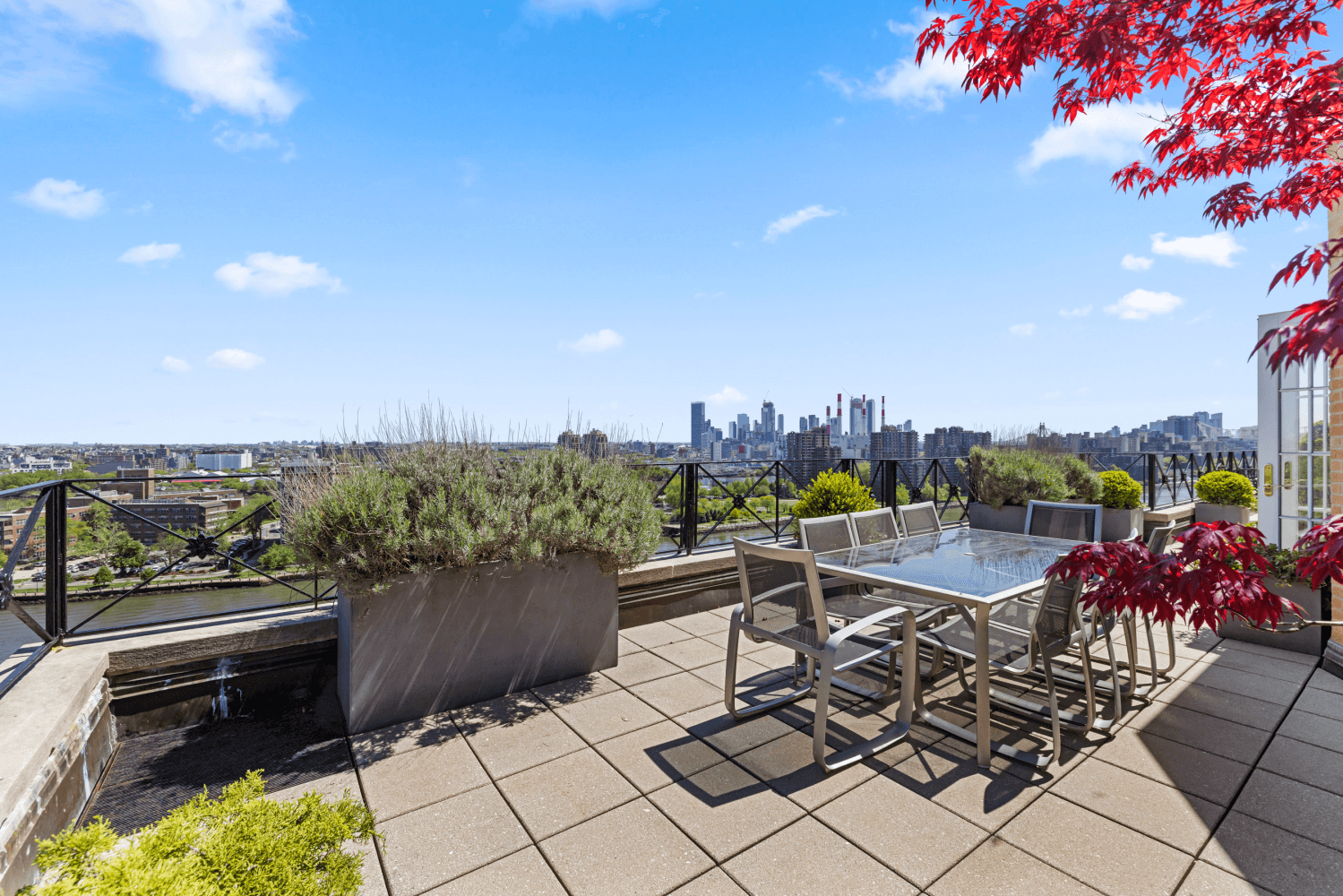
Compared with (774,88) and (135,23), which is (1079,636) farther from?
(135,23)

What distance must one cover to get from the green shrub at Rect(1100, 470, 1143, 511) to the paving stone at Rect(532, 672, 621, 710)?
731 centimetres

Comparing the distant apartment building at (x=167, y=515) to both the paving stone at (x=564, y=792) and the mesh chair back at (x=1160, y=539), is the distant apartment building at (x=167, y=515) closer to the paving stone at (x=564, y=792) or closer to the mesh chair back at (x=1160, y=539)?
the paving stone at (x=564, y=792)

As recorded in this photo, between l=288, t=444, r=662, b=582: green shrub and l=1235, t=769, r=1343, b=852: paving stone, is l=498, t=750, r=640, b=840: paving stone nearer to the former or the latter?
l=288, t=444, r=662, b=582: green shrub

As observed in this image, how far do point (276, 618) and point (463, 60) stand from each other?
5.85 metres

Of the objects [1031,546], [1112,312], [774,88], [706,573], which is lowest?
[706,573]

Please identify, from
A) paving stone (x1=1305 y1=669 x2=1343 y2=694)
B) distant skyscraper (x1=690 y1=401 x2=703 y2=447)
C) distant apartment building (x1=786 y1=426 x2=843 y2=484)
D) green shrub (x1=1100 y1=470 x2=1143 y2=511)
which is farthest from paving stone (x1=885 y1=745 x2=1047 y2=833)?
distant skyscraper (x1=690 y1=401 x2=703 y2=447)

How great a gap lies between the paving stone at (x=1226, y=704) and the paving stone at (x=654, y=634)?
108 inches

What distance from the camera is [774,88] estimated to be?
6062 mm

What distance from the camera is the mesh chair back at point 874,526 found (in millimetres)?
3857

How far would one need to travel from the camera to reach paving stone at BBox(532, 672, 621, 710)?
9.91 feet

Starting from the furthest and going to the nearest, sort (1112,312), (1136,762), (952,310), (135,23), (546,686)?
(952,310) < (1112,312) < (135,23) < (546,686) < (1136,762)

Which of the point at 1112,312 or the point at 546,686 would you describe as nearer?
the point at 546,686

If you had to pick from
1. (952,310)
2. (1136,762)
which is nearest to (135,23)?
(1136,762)

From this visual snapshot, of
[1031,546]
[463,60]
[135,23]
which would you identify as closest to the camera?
[1031,546]
